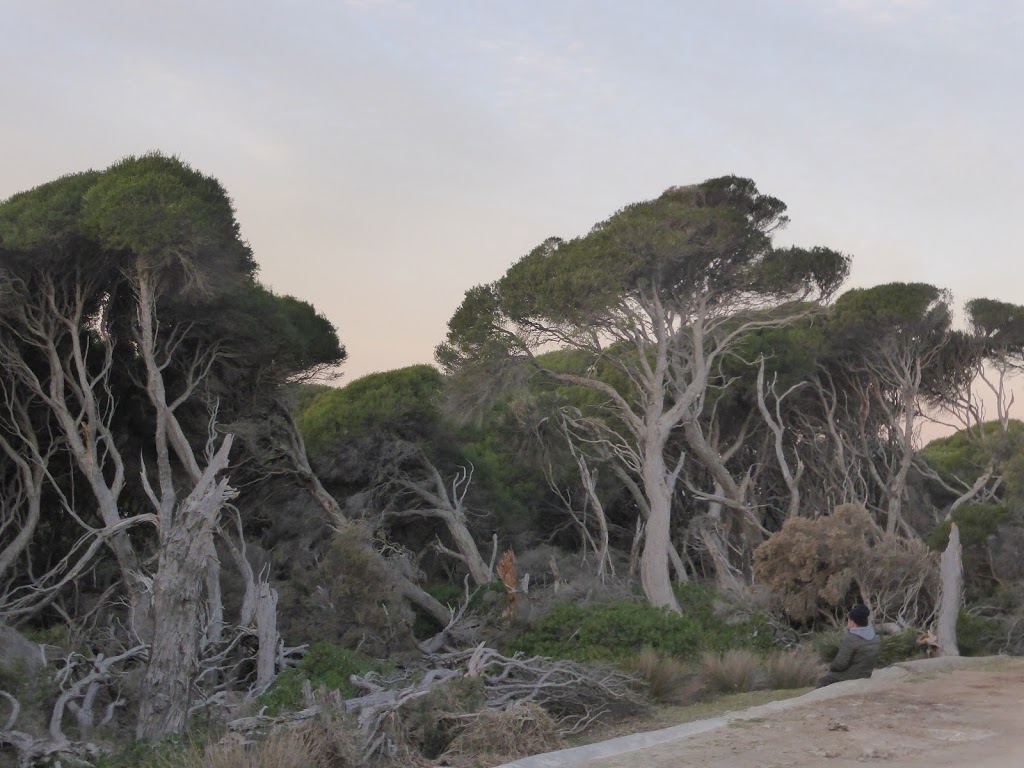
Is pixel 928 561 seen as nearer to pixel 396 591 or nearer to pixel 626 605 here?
pixel 626 605

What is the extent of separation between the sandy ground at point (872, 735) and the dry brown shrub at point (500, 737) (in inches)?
42.8

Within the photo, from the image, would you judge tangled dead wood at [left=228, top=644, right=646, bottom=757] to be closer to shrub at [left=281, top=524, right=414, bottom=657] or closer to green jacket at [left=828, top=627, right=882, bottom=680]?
green jacket at [left=828, top=627, right=882, bottom=680]

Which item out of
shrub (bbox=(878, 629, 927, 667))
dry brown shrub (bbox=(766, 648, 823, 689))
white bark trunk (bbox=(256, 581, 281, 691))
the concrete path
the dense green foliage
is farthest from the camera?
the dense green foliage

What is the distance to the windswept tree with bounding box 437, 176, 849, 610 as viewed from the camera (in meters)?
21.6

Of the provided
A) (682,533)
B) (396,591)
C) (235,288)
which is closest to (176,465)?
(235,288)

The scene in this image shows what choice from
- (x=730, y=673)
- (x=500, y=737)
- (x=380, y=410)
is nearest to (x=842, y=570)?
(x=730, y=673)

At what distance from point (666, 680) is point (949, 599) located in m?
5.70

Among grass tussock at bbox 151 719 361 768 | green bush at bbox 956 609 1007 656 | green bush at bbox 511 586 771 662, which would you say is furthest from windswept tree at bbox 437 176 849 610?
grass tussock at bbox 151 719 361 768

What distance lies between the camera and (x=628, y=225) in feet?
72.2

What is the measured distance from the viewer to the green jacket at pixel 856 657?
38.3 feet

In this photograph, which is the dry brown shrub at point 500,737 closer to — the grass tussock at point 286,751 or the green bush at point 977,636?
the grass tussock at point 286,751

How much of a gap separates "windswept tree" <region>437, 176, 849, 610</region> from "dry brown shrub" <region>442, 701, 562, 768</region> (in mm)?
11498

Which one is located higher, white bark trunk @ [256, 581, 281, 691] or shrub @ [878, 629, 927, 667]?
white bark trunk @ [256, 581, 281, 691]

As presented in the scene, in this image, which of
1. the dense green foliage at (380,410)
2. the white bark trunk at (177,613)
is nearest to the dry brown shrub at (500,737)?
the white bark trunk at (177,613)
